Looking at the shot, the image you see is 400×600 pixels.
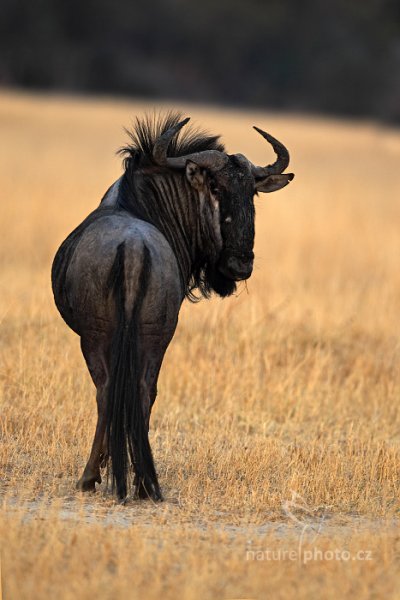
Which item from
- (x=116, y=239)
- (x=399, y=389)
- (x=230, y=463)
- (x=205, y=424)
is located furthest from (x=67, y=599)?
(x=399, y=389)

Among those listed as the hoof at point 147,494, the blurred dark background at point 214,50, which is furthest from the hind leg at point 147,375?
the blurred dark background at point 214,50

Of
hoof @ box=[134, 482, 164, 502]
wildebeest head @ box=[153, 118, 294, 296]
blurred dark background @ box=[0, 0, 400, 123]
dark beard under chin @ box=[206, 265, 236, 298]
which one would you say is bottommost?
hoof @ box=[134, 482, 164, 502]

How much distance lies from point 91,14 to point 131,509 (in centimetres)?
5330

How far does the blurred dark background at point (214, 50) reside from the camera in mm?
52031

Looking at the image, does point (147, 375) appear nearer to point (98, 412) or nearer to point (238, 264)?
point (98, 412)

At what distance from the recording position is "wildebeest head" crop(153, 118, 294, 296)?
6.57 m

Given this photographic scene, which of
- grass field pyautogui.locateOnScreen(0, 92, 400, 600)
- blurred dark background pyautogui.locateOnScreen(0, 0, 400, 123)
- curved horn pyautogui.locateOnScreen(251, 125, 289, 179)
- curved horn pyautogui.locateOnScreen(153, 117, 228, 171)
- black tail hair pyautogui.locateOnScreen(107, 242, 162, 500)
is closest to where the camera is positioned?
grass field pyautogui.locateOnScreen(0, 92, 400, 600)

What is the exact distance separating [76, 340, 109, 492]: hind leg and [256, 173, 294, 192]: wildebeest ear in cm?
144

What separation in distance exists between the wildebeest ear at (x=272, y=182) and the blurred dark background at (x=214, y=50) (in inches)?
1589

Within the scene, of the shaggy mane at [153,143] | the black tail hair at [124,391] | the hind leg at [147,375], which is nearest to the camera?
the black tail hair at [124,391]

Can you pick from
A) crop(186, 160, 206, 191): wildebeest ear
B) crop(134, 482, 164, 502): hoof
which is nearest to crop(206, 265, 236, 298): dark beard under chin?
crop(186, 160, 206, 191): wildebeest ear

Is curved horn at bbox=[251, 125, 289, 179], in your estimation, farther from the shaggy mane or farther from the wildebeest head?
the shaggy mane

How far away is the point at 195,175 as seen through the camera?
6684mm

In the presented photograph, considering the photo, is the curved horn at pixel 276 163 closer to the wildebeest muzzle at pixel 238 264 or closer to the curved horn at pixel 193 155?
the curved horn at pixel 193 155
